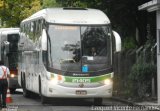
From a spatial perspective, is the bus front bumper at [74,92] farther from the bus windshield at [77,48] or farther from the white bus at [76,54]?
the bus windshield at [77,48]

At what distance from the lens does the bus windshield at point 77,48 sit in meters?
22.5

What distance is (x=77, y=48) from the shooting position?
2266 cm

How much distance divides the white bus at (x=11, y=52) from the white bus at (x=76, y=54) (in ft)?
32.6

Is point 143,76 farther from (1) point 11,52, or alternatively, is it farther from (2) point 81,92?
(1) point 11,52

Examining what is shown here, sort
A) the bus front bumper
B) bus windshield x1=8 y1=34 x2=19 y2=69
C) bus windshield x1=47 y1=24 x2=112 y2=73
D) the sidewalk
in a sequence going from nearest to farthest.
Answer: the sidewalk
the bus front bumper
bus windshield x1=47 y1=24 x2=112 y2=73
bus windshield x1=8 y1=34 x2=19 y2=69

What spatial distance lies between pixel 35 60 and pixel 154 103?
5662mm

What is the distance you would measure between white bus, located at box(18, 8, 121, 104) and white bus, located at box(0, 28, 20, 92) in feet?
32.6

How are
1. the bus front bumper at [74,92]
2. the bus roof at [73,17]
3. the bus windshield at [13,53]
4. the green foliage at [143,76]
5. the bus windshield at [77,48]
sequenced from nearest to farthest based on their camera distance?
the bus front bumper at [74,92] → the bus windshield at [77,48] → the bus roof at [73,17] → the green foliage at [143,76] → the bus windshield at [13,53]

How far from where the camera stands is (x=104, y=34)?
23.1 metres

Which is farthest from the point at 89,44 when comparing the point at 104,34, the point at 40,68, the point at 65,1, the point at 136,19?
the point at 65,1

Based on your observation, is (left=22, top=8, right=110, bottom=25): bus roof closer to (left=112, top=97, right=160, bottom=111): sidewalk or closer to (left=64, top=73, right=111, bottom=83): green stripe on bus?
(left=64, top=73, right=111, bottom=83): green stripe on bus

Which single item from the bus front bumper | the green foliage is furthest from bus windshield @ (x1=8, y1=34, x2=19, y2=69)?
the bus front bumper

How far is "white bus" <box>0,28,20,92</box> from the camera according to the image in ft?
110

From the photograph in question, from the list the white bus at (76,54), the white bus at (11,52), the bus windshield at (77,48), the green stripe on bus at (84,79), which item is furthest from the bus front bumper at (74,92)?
the white bus at (11,52)
